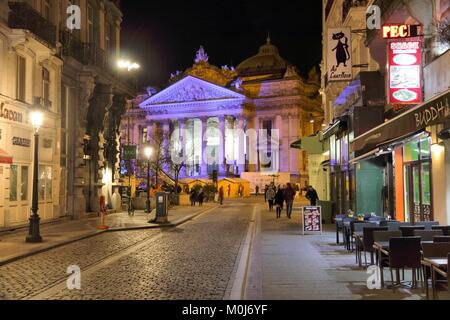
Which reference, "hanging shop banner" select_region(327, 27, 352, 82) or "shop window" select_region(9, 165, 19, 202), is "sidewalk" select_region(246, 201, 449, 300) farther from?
"shop window" select_region(9, 165, 19, 202)

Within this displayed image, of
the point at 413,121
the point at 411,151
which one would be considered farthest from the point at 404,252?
the point at 411,151

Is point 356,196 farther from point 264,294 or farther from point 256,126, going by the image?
point 256,126

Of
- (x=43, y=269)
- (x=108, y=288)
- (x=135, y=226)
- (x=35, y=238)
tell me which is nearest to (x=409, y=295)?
(x=108, y=288)

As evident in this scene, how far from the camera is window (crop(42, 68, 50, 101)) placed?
76.8 ft

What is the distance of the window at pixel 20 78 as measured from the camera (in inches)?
821

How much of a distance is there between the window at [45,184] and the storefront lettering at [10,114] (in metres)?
2.76

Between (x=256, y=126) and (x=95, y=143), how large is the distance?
6755 centimetres

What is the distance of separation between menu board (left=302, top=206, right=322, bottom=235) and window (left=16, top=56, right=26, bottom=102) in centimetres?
1141

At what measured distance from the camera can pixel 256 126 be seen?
96312 mm

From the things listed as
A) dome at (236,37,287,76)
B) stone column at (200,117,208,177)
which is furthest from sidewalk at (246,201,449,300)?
dome at (236,37,287,76)

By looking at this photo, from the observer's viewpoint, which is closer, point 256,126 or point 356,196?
point 356,196

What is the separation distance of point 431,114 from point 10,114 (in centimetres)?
1476

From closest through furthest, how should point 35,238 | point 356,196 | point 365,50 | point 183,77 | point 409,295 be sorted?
point 409,295 < point 35,238 < point 356,196 < point 365,50 < point 183,77

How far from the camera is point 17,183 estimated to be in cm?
2047
